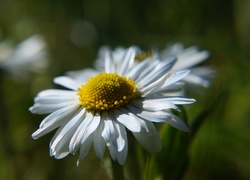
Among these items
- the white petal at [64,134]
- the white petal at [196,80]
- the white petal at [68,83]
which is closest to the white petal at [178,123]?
the white petal at [64,134]

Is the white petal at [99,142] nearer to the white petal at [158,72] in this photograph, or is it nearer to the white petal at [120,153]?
the white petal at [120,153]

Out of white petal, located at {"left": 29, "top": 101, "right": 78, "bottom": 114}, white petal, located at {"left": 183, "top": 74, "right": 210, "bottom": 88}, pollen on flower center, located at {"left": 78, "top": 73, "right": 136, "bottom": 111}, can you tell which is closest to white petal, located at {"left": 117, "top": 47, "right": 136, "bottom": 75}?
pollen on flower center, located at {"left": 78, "top": 73, "right": 136, "bottom": 111}

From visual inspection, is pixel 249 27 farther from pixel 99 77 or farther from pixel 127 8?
pixel 99 77

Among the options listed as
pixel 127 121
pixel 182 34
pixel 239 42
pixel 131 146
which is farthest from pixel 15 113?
pixel 127 121

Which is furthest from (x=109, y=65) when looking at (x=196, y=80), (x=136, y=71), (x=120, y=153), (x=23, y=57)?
(x=23, y=57)

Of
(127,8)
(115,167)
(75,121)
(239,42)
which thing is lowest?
(115,167)

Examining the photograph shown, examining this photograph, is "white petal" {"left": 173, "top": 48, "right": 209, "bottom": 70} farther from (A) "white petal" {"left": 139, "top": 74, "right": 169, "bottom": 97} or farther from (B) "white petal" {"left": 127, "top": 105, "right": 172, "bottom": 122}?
(B) "white petal" {"left": 127, "top": 105, "right": 172, "bottom": 122}
